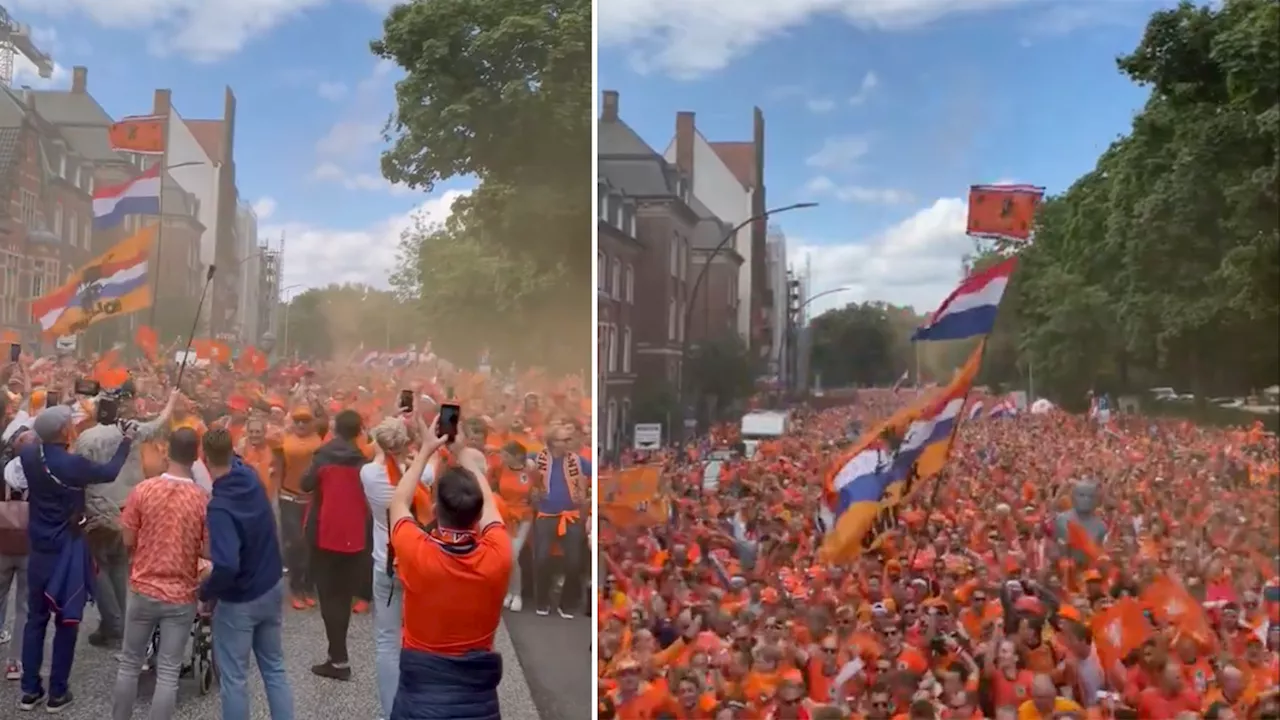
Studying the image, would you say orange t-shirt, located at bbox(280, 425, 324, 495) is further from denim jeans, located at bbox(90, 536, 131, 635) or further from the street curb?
the street curb

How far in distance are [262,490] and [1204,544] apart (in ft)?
12.1

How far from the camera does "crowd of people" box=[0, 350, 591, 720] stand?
12.2ft

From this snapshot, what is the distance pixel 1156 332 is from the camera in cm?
412

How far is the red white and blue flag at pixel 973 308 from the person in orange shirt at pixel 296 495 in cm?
252

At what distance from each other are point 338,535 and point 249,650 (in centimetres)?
53

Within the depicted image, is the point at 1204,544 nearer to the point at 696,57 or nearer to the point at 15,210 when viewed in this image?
the point at 696,57

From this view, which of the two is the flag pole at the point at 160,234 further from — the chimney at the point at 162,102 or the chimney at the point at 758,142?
the chimney at the point at 758,142

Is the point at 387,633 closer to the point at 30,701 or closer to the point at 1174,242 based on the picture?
the point at 30,701

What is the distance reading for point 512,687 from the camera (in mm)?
3992

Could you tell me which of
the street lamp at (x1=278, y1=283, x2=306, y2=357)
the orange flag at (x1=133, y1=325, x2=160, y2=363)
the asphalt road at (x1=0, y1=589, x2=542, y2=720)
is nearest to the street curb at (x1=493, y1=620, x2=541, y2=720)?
the asphalt road at (x1=0, y1=589, x2=542, y2=720)

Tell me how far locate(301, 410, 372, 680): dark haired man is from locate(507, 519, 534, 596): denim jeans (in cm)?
57

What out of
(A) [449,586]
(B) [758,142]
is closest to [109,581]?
(A) [449,586]

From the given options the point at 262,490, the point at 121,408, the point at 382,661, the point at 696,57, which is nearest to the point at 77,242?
the point at 121,408

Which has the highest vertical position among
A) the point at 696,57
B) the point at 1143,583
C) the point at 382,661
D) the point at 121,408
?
the point at 696,57
